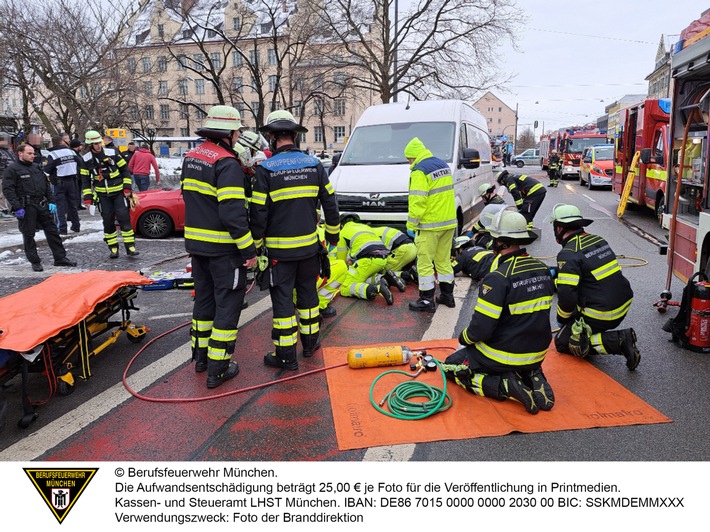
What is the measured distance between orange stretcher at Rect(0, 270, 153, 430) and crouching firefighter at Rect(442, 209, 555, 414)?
117 inches

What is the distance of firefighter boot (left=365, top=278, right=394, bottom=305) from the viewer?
637cm

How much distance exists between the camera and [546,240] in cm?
1107

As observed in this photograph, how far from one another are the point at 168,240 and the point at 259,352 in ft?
23.1

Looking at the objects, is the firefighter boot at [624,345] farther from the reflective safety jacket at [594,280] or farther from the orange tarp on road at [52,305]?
the orange tarp on road at [52,305]

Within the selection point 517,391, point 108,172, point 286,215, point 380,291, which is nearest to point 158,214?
point 108,172

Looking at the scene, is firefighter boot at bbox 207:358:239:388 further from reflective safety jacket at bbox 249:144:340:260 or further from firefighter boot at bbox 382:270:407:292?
firefighter boot at bbox 382:270:407:292

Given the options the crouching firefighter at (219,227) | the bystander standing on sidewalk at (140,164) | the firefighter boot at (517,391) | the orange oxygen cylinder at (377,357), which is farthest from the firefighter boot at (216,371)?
the bystander standing on sidewalk at (140,164)

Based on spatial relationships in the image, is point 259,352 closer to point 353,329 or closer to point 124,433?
point 353,329

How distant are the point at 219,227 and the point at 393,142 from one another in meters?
5.27

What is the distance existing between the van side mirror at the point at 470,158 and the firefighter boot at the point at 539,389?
184 inches

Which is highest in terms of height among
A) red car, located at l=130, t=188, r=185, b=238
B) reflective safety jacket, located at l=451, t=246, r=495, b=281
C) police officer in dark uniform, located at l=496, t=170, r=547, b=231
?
police officer in dark uniform, located at l=496, t=170, r=547, b=231

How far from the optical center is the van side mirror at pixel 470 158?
25.8 feet

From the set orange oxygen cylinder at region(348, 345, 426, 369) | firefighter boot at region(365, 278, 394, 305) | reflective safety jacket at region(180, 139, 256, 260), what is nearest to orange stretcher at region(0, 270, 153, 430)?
reflective safety jacket at region(180, 139, 256, 260)

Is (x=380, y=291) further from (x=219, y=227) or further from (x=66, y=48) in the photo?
(x=66, y=48)
